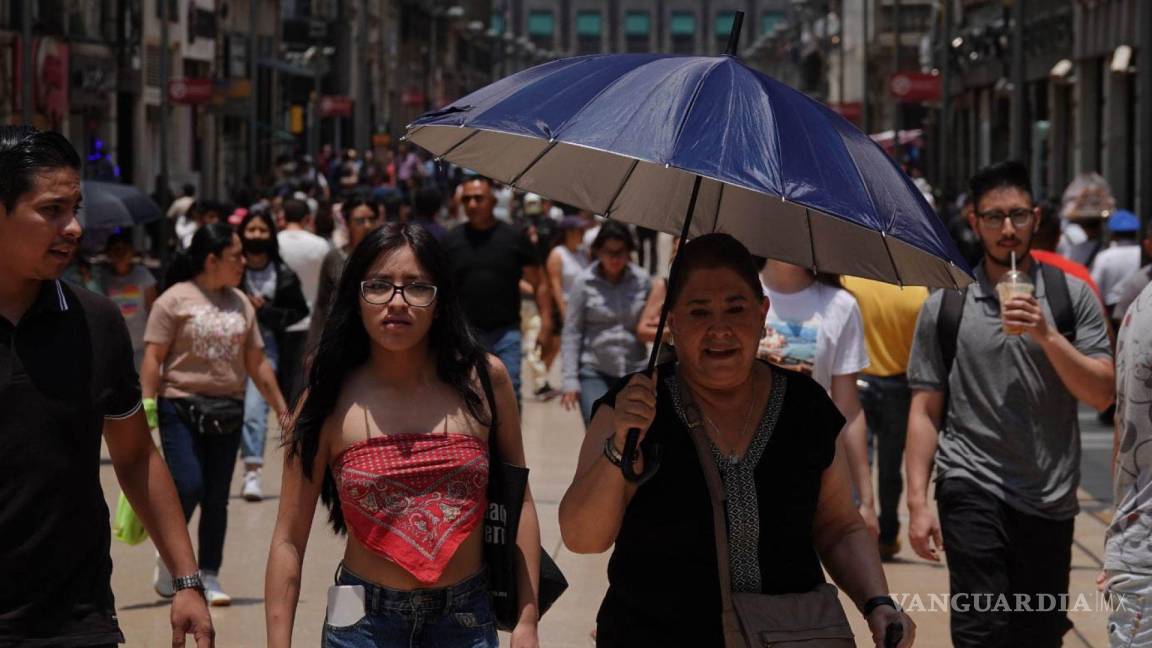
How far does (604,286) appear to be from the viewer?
11070 millimetres

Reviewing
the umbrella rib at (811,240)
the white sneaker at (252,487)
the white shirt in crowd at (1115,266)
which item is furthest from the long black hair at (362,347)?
the white shirt in crowd at (1115,266)

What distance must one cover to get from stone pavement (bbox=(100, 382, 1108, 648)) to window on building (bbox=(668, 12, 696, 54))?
180687 millimetres

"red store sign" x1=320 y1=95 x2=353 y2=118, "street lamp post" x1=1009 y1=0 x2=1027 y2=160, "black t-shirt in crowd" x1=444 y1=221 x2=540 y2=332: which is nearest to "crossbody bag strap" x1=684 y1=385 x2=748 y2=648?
"black t-shirt in crowd" x1=444 y1=221 x2=540 y2=332

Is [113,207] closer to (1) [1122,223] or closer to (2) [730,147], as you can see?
(1) [1122,223]

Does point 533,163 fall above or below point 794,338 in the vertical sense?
above

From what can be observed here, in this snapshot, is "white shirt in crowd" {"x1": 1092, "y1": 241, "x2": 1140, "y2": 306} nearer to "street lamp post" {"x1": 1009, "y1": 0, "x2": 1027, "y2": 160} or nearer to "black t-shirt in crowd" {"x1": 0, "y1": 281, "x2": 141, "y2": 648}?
"street lamp post" {"x1": 1009, "y1": 0, "x2": 1027, "y2": 160}

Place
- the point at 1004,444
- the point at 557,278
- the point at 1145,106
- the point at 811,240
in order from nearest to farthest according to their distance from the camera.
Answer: the point at 811,240 < the point at 1004,444 < the point at 557,278 < the point at 1145,106

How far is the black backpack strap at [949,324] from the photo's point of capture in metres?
6.23

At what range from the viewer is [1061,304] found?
617 centimetres

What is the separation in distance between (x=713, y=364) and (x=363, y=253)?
96 centimetres

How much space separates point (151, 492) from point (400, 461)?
0.56m

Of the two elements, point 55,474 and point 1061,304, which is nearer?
point 55,474

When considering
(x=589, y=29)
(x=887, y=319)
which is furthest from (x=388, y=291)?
(x=589, y=29)

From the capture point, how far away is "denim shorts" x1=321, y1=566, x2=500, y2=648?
4.51m
